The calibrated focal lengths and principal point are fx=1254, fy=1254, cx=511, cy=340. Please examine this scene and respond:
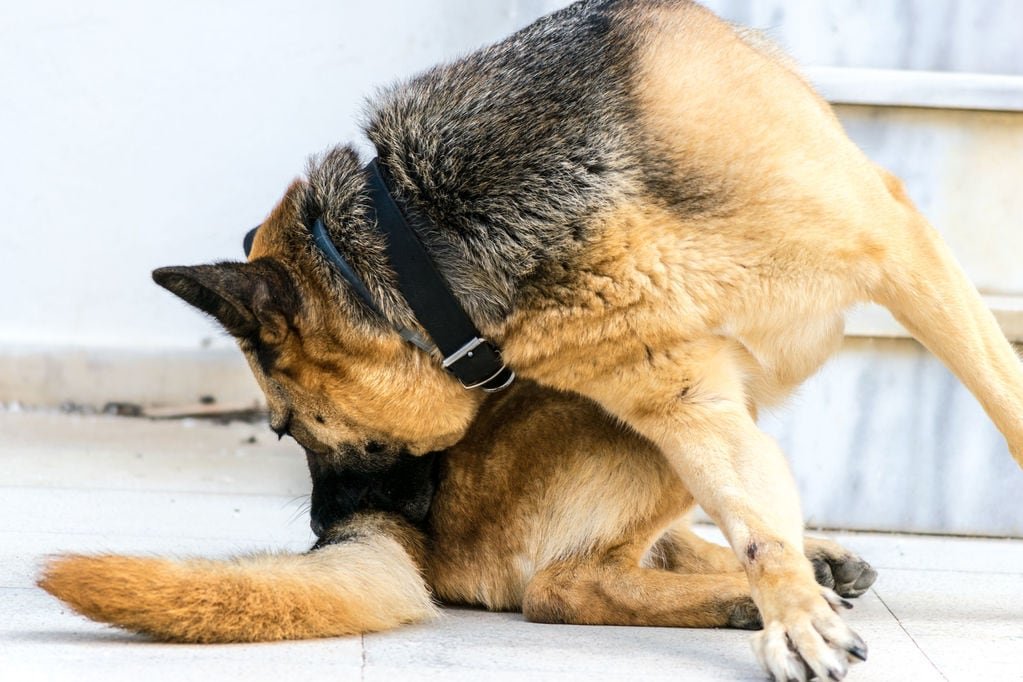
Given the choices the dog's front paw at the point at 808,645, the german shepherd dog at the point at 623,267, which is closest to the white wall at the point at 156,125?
the german shepherd dog at the point at 623,267

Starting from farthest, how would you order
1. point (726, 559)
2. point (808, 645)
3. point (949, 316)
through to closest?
point (726, 559), point (949, 316), point (808, 645)

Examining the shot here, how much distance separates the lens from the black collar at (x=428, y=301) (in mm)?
3016

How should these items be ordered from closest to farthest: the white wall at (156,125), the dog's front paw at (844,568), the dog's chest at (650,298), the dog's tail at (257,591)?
the dog's tail at (257,591) → the dog's chest at (650,298) → the dog's front paw at (844,568) → the white wall at (156,125)

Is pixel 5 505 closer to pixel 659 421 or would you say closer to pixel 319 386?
pixel 319 386

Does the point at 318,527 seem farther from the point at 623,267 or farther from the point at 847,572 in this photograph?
the point at 847,572

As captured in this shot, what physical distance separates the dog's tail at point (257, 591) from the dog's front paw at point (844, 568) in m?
1.14

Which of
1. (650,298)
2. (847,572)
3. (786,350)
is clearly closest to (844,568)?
(847,572)

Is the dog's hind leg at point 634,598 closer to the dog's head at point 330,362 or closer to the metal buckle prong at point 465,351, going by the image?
the dog's head at point 330,362

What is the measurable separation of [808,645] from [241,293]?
151cm

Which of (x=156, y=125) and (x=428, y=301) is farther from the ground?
(x=156, y=125)

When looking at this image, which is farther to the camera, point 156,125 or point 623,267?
point 156,125

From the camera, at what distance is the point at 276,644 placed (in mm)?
2807

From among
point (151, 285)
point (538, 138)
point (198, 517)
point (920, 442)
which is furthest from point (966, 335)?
point (151, 285)

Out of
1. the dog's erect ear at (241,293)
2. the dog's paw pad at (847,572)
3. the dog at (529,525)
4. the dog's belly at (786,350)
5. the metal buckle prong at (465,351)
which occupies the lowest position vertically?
the dog's paw pad at (847,572)
